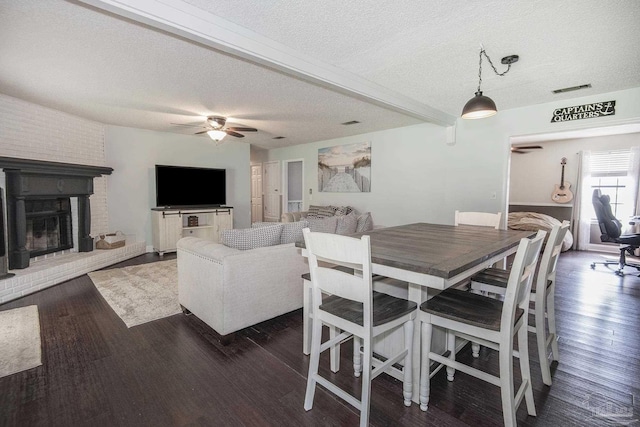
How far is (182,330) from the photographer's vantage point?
2.57 metres

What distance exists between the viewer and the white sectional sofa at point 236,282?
2340 millimetres

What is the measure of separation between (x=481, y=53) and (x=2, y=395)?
4.05 meters

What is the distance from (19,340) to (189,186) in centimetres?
391

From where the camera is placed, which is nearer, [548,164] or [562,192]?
[562,192]

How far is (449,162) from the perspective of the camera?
485cm

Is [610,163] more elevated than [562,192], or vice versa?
[610,163]

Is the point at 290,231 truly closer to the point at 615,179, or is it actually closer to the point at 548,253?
the point at 548,253

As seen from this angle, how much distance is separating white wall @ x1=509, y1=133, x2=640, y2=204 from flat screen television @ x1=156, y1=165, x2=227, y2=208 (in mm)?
6823

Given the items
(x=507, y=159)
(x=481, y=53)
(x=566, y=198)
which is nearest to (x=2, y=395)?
(x=481, y=53)

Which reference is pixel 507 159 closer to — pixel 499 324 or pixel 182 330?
pixel 499 324

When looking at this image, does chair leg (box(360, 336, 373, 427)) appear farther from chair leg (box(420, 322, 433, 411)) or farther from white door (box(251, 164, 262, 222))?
white door (box(251, 164, 262, 222))

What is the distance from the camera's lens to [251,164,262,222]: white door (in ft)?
28.2

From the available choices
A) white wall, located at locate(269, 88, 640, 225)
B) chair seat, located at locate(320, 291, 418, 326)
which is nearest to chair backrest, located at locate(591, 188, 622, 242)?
white wall, located at locate(269, 88, 640, 225)

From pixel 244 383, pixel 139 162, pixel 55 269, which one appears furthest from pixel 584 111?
pixel 139 162
